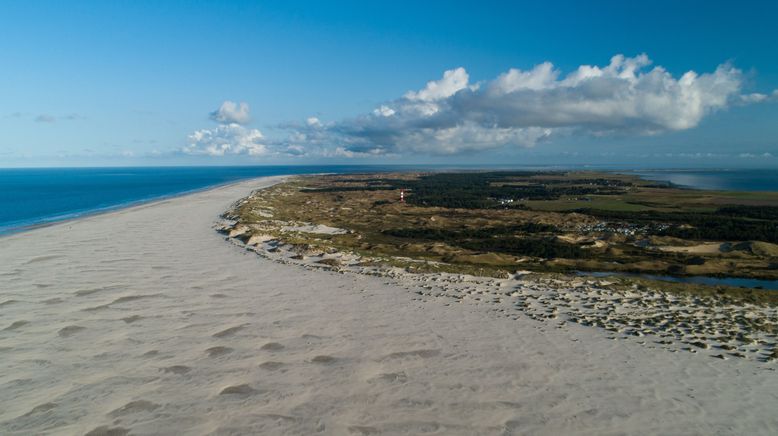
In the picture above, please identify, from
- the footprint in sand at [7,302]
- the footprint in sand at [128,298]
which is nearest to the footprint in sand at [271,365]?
the footprint in sand at [128,298]

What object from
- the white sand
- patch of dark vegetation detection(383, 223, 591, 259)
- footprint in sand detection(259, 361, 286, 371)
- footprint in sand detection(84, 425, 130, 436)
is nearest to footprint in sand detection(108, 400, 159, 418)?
the white sand

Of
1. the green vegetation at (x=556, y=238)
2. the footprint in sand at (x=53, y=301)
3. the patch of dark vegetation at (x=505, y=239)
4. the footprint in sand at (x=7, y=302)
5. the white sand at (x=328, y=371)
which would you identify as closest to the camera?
the white sand at (x=328, y=371)

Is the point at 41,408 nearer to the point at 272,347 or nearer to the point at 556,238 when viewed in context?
the point at 272,347

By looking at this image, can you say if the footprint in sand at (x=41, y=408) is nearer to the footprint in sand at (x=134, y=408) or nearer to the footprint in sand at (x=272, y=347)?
the footprint in sand at (x=134, y=408)

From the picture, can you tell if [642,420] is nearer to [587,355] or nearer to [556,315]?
[587,355]

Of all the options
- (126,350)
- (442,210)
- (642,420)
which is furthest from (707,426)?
(442,210)

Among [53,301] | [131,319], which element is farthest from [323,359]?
[53,301]
